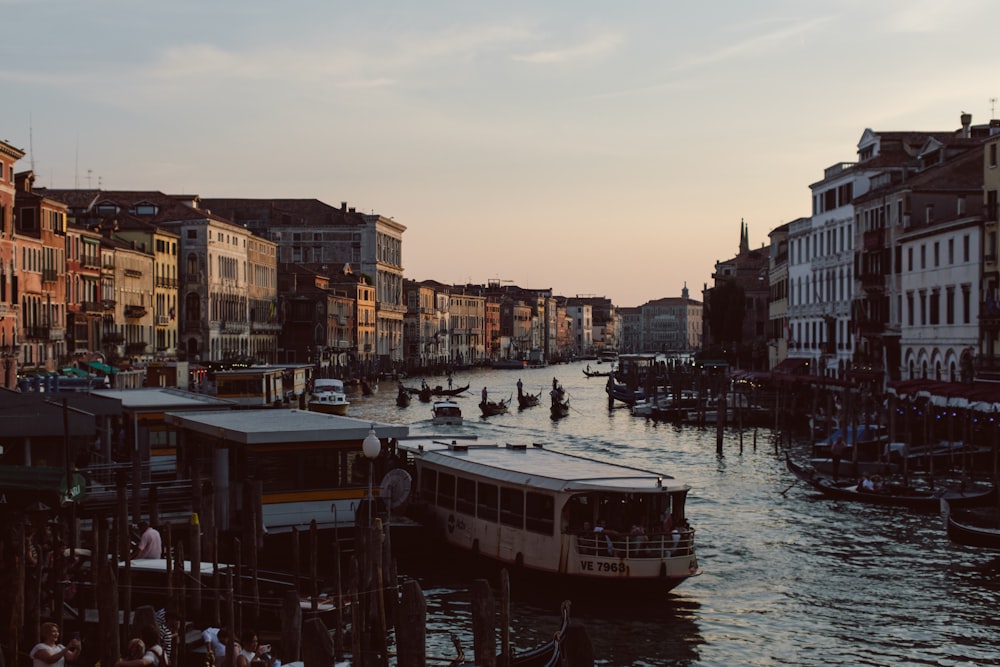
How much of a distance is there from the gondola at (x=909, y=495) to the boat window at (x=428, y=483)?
31.9 ft

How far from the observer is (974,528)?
2167 cm

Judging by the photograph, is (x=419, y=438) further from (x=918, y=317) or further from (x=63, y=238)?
(x=63, y=238)

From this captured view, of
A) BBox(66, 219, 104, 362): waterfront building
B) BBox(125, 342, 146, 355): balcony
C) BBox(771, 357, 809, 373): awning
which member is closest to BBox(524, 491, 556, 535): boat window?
BBox(66, 219, 104, 362): waterfront building

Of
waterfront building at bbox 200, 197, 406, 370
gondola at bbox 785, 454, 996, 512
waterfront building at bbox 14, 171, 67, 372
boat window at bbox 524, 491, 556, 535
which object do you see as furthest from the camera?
waterfront building at bbox 200, 197, 406, 370

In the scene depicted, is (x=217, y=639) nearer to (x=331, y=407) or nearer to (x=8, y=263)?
(x=8, y=263)

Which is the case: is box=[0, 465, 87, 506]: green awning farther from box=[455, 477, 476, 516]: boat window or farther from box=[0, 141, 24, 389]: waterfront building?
box=[0, 141, 24, 389]: waterfront building

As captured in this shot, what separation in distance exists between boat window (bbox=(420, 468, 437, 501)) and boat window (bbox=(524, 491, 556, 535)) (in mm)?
2889

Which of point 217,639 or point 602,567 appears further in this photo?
point 602,567

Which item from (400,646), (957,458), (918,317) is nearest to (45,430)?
(400,646)

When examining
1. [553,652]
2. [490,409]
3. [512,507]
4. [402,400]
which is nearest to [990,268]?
[512,507]

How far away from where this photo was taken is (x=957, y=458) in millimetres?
32312

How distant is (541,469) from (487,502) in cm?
91

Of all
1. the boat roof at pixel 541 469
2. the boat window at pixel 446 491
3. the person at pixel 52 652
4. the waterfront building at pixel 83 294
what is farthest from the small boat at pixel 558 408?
the person at pixel 52 652

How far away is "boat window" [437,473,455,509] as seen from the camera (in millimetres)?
20323
